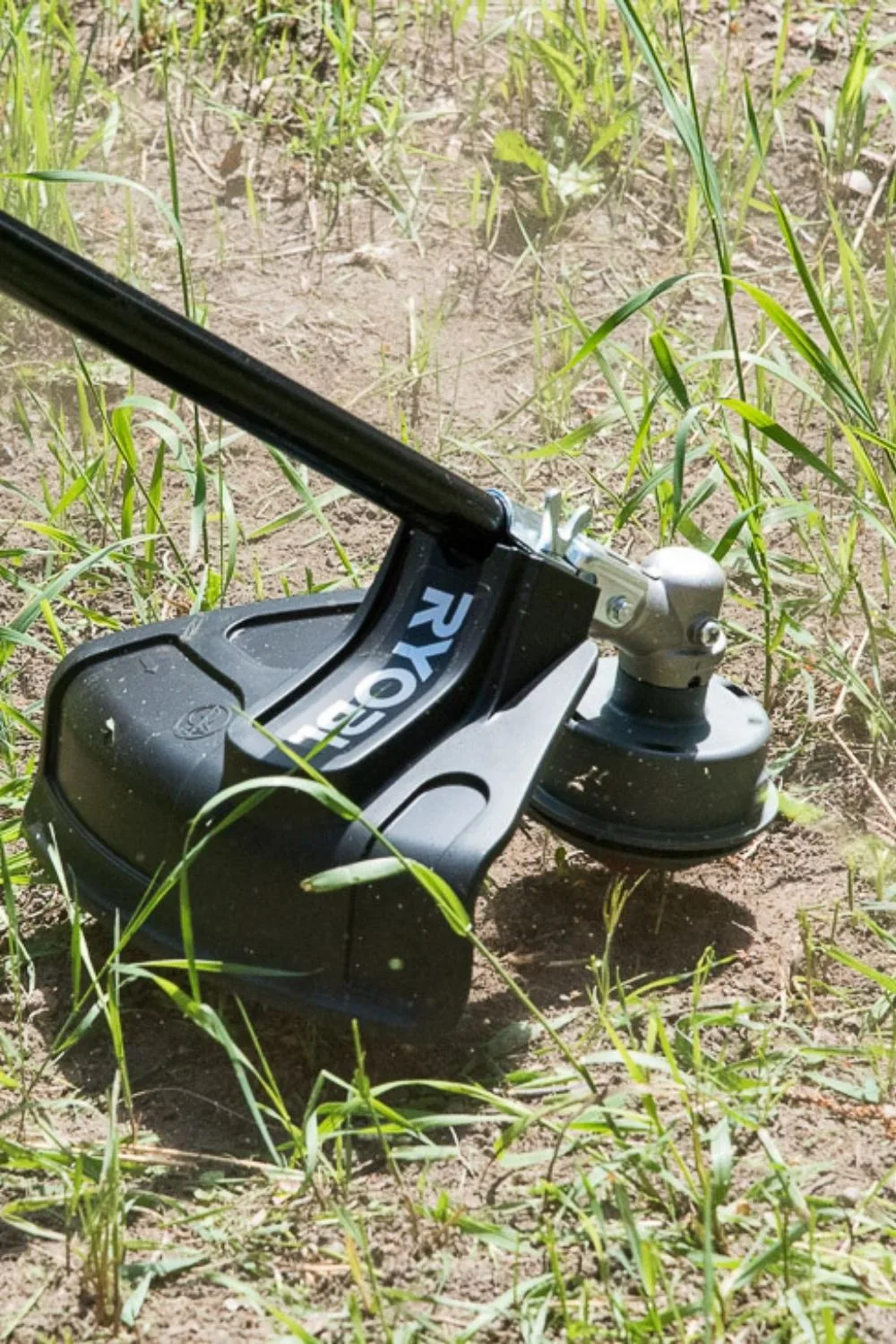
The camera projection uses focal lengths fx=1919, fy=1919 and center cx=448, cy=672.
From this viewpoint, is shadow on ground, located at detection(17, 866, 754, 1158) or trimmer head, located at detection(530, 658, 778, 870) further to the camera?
trimmer head, located at detection(530, 658, 778, 870)

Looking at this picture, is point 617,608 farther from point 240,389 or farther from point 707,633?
point 240,389

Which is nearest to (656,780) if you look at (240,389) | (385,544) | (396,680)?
(396,680)

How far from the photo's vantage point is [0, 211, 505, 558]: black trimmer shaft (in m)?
1.74

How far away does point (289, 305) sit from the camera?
10.8ft

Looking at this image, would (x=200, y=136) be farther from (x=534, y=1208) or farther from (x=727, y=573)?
(x=534, y=1208)

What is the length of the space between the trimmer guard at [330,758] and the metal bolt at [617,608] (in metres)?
0.06

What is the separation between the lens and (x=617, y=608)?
6.86 ft

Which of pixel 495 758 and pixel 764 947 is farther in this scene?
pixel 764 947

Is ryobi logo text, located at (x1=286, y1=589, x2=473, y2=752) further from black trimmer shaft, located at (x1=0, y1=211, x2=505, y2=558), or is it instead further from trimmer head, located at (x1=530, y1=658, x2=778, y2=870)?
trimmer head, located at (x1=530, y1=658, x2=778, y2=870)

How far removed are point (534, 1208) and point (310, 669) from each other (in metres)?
0.60

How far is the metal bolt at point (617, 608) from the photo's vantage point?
6.85 feet

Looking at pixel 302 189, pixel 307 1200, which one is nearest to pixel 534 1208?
pixel 307 1200

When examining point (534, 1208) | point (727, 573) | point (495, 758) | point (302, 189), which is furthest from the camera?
point (302, 189)

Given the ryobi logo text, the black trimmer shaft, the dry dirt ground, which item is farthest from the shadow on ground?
the black trimmer shaft
